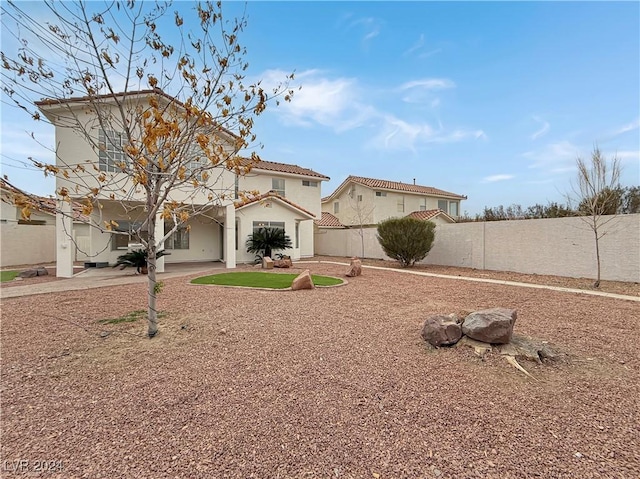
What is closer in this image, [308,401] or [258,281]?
[308,401]

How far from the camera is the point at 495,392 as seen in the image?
361cm

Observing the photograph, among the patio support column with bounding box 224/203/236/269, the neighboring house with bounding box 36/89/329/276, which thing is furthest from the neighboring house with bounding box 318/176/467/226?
the patio support column with bounding box 224/203/236/269

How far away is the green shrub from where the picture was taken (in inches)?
660

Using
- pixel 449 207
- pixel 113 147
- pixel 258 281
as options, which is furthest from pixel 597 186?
pixel 449 207

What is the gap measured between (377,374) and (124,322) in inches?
→ 212

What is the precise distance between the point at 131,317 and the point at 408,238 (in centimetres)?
1366

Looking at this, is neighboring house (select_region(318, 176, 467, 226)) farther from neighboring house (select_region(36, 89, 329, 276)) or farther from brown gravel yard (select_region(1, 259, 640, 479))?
brown gravel yard (select_region(1, 259, 640, 479))

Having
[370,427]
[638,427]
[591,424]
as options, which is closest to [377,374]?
[370,427]

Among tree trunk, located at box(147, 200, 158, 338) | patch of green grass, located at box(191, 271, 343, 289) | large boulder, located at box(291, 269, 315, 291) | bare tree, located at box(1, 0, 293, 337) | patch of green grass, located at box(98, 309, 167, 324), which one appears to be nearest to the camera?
bare tree, located at box(1, 0, 293, 337)

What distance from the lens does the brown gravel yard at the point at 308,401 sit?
254cm

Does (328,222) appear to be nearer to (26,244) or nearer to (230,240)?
(230,240)

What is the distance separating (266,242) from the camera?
62.6 ft

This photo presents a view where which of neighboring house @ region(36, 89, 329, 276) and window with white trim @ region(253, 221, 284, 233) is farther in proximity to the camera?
window with white trim @ region(253, 221, 284, 233)

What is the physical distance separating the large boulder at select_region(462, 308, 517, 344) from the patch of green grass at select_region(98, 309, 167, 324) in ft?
20.5
